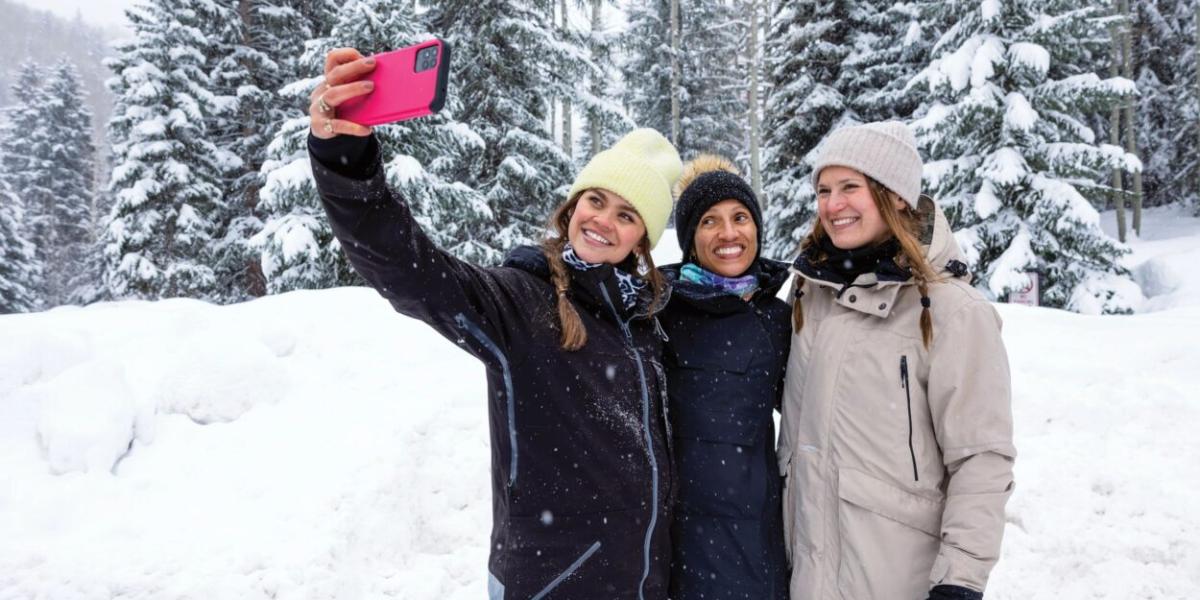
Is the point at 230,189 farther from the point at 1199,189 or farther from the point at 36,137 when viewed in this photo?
the point at 1199,189

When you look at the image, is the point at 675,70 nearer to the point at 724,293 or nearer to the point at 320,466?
the point at 320,466

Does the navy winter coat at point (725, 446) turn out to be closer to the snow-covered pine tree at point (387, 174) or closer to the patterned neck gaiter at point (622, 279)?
the patterned neck gaiter at point (622, 279)

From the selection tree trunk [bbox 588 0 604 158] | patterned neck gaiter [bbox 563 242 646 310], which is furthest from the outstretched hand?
tree trunk [bbox 588 0 604 158]

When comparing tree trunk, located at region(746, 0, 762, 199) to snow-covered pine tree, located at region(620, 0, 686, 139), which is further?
snow-covered pine tree, located at region(620, 0, 686, 139)

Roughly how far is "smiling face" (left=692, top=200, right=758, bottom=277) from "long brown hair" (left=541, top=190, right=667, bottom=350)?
1.04ft

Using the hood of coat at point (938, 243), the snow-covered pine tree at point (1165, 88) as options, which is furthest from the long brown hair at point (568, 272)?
the snow-covered pine tree at point (1165, 88)

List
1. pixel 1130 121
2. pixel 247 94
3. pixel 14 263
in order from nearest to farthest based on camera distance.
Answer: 1. pixel 247 94
2. pixel 1130 121
3. pixel 14 263

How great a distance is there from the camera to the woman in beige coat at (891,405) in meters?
2.07

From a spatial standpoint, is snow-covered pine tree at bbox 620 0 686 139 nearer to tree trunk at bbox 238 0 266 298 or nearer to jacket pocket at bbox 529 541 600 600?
tree trunk at bbox 238 0 266 298

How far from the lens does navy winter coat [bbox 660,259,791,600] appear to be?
236cm

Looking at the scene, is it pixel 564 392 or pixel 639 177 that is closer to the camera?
pixel 564 392

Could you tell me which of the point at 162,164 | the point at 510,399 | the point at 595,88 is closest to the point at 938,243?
the point at 510,399

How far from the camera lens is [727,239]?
9.04 feet

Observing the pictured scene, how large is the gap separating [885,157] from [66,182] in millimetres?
44091
